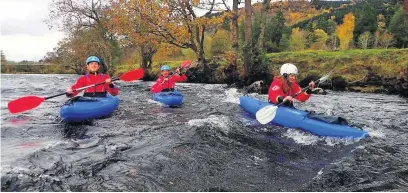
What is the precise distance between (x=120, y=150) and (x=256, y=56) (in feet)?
40.8

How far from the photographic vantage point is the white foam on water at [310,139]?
222 inches

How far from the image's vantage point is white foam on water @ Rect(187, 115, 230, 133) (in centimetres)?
694

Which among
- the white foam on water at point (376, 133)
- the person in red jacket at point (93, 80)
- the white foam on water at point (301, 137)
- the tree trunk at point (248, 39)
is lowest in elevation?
the white foam on water at point (376, 133)

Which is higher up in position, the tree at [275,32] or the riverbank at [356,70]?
the tree at [275,32]

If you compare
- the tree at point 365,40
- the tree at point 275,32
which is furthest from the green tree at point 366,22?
the tree at point 275,32

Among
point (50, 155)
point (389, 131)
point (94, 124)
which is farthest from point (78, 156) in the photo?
point (389, 131)

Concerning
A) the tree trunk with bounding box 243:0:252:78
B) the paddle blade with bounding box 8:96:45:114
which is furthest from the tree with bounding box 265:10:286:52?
the paddle blade with bounding box 8:96:45:114

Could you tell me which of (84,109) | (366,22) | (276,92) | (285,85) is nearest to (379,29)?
(366,22)

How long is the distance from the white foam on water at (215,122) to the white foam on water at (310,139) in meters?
1.31

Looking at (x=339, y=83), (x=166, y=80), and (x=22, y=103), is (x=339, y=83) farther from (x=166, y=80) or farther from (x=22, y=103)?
(x=22, y=103)

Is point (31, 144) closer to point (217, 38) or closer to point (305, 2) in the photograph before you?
point (305, 2)

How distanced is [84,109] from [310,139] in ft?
15.8

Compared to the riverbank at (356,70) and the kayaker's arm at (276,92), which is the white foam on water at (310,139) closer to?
the kayaker's arm at (276,92)

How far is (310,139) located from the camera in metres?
5.97
